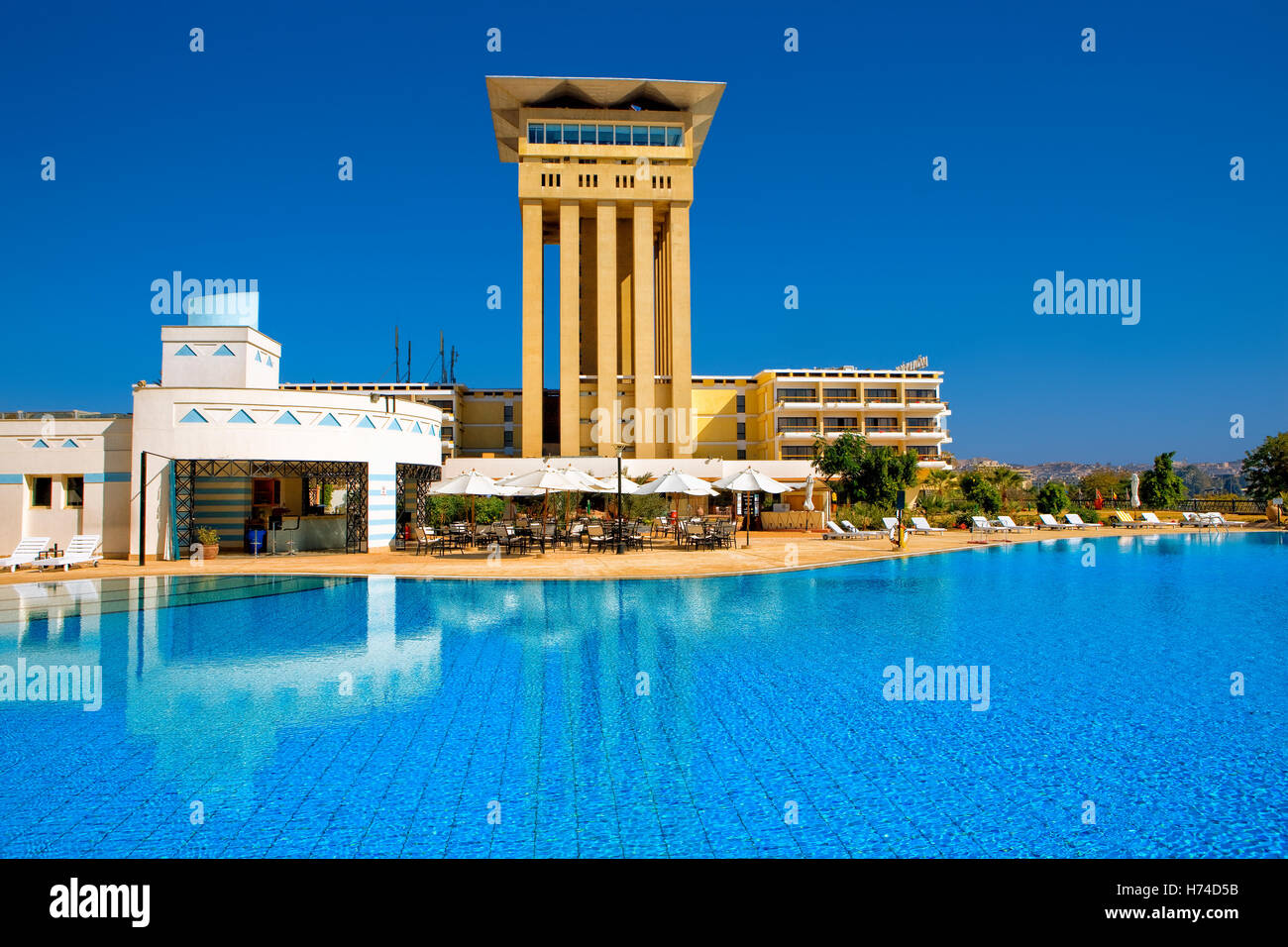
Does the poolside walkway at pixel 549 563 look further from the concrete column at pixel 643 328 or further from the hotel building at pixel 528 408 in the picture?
the concrete column at pixel 643 328

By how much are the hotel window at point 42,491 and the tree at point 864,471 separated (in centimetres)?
2726

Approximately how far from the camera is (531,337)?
40000mm

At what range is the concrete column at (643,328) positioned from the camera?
39969 millimetres

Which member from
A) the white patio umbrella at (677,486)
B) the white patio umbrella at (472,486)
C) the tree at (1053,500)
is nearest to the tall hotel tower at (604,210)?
the tree at (1053,500)

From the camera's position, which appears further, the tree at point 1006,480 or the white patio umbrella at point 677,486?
the tree at point 1006,480

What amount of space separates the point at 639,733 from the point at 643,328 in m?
35.6

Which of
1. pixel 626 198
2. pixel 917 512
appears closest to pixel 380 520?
pixel 917 512

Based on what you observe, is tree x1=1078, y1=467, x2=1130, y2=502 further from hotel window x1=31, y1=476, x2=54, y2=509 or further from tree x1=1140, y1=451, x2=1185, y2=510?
hotel window x1=31, y1=476, x2=54, y2=509

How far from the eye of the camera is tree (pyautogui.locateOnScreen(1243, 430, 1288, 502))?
109 feet

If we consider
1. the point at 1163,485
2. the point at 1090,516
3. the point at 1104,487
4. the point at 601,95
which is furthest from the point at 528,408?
the point at 1163,485

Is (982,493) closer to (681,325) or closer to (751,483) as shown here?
(751,483)

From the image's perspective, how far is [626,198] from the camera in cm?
4034
